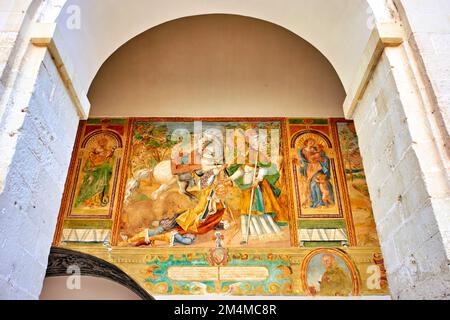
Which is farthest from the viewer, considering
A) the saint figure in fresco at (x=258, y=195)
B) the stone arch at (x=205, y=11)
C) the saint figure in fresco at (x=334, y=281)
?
the saint figure in fresco at (x=258, y=195)

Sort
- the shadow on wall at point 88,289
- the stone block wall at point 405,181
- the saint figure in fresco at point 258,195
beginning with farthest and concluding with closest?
the shadow on wall at point 88,289 → the saint figure in fresco at point 258,195 → the stone block wall at point 405,181

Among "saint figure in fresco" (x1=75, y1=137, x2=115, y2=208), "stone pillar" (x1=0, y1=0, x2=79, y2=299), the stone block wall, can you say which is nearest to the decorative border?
the stone block wall

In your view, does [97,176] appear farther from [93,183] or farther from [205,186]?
[205,186]

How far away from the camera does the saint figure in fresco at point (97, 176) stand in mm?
7438

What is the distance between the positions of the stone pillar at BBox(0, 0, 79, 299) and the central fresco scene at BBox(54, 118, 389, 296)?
3845mm

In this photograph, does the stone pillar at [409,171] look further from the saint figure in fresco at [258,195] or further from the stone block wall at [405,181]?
the saint figure in fresco at [258,195]

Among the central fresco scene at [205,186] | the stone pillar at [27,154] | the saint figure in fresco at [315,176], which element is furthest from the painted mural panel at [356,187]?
the stone pillar at [27,154]

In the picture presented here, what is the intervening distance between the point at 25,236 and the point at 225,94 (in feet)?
→ 18.9

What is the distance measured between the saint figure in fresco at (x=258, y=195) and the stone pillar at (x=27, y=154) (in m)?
4.34

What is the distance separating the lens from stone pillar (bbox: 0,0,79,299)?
2.57m

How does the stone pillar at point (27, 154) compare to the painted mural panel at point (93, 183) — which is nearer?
the stone pillar at point (27, 154)

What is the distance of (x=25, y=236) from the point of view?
9.05 feet

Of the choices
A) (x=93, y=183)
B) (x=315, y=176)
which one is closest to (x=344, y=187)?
(x=315, y=176)
